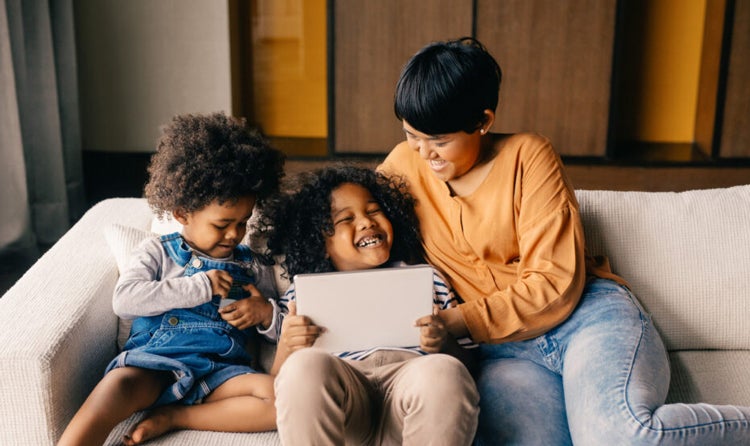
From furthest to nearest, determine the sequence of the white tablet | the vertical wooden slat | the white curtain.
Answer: the vertical wooden slat → the white curtain → the white tablet

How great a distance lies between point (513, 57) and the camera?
3.56 metres

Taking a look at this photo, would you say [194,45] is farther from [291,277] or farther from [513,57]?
[291,277]

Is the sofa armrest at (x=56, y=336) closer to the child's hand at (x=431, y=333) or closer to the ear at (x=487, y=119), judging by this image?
the child's hand at (x=431, y=333)

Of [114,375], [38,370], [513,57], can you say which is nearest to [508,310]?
[114,375]

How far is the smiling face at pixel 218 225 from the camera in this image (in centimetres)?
166

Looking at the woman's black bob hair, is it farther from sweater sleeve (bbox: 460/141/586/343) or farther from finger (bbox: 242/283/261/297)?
finger (bbox: 242/283/261/297)

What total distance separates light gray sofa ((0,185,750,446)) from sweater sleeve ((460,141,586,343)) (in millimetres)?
229

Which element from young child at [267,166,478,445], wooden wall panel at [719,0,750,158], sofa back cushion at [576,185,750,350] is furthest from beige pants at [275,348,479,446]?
wooden wall panel at [719,0,750,158]

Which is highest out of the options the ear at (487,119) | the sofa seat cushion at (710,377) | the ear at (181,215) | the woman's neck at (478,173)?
the ear at (487,119)

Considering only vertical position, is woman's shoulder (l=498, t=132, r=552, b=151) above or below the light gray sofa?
above

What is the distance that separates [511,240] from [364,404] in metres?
0.48

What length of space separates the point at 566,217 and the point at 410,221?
1.11ft

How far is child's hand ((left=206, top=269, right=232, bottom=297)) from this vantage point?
5.32 ft

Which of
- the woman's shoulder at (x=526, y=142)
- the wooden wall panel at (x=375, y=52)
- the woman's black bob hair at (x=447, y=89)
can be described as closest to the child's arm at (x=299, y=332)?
the woman's black bob hair at (x=447, y=89)
